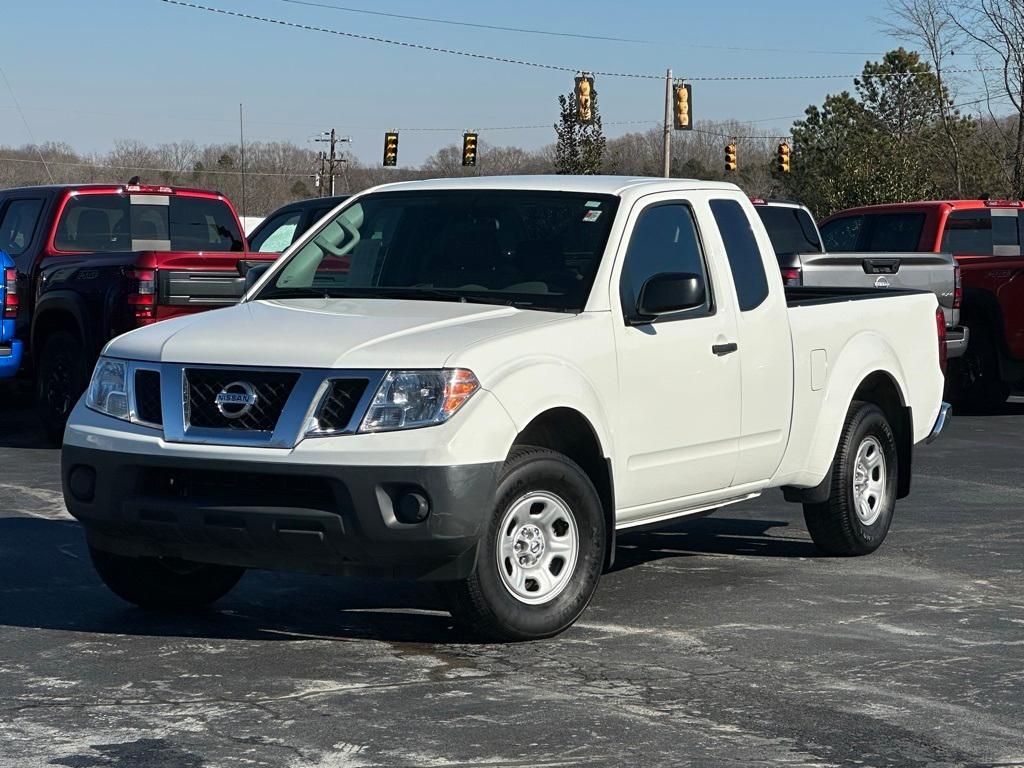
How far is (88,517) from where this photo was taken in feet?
21.4

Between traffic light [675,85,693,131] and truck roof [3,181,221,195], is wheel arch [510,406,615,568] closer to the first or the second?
truck roof [3,181,221,195]

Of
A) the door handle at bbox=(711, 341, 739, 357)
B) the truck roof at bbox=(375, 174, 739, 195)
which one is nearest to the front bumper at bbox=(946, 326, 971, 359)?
the truck roof at bbox=(375, 174, 739, 195)

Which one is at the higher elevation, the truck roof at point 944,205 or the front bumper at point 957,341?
the truck roof at point 944,205

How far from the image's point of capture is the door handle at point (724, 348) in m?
7.46

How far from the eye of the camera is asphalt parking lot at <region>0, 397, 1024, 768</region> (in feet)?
16.5

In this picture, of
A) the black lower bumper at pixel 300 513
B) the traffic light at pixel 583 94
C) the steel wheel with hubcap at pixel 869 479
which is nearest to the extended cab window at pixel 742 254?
the steel wheel with hubcap at pixel 869 479

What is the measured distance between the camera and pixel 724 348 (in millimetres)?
7516

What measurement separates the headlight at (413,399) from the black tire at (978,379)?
11665mm

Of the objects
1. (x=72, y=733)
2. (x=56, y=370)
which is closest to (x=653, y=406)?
(x=72, y=733)

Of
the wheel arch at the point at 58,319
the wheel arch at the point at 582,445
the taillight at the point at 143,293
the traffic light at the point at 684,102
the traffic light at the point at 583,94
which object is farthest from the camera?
the traffic light at the point at 684,102

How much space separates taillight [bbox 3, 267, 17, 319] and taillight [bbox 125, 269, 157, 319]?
147 centimetres

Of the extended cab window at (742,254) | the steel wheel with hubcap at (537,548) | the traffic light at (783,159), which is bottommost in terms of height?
the steel wheel with hubcap at (537,548)

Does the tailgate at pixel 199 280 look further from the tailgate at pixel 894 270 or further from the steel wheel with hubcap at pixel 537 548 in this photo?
the steel wheel with hubcap at pixel 537 548

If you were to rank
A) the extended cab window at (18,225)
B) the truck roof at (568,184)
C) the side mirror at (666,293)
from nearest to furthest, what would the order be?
the side mirror at (666,293)
the truck roof at (568,184)
the extended cab window at (18,225)
